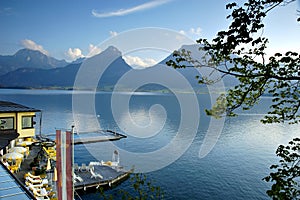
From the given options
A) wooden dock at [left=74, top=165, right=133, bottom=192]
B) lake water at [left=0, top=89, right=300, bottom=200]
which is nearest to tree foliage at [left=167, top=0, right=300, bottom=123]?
lake water at [left=0, top=89, right=300, bottom=200]

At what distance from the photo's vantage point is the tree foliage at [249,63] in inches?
122

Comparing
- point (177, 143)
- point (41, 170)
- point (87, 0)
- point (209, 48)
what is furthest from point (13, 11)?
point (209, 48)

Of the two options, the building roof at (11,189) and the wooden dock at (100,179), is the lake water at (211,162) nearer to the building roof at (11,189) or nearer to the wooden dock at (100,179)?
the wooden dock at (100,179)

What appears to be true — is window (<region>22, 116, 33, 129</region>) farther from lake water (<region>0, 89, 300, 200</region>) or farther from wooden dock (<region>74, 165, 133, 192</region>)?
wooden dock (<region>74, 165, 133, 192</region>)

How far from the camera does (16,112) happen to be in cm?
2212

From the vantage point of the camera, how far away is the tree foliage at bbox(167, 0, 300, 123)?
3.09 m

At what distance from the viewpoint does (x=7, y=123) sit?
21.7 m

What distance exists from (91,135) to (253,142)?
81.3 feet

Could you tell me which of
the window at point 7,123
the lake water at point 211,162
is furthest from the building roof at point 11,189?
the window at point 7,123

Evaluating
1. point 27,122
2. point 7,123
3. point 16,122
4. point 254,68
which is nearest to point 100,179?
point 27,122

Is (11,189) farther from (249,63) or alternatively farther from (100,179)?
(100,179)

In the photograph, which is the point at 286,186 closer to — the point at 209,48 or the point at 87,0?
the point at 209,48

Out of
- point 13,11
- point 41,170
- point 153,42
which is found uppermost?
point 13,11

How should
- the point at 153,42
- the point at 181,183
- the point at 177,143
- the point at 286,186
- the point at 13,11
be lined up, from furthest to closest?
the point at 13,11
the point at 177,143
the point at 181,183
the point at 153,42
the point at 286,186
